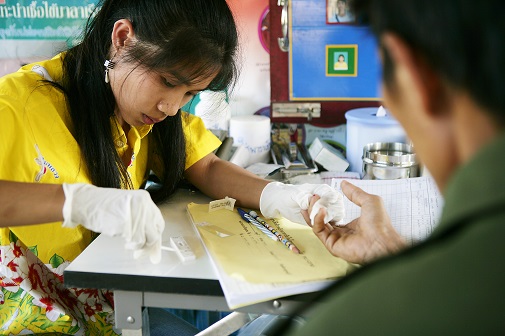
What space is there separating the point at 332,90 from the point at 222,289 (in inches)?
54.6

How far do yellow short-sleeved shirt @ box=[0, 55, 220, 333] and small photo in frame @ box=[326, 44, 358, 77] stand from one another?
3.64ft

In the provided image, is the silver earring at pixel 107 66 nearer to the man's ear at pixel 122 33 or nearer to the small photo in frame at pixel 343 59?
the man's ear at pixel 122 33

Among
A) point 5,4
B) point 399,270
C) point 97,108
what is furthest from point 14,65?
point 399,270

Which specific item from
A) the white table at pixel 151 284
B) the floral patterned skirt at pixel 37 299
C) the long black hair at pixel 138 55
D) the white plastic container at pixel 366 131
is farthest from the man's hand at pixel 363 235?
the white plastic container at pixel 366 131

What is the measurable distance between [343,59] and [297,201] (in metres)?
1.04

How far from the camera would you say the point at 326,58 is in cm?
219

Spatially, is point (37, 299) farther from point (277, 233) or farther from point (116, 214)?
point (277, 233)

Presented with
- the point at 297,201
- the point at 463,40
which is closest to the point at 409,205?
the point at 297,201

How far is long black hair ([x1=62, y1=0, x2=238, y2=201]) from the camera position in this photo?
1.28 meters

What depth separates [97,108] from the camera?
1.37m

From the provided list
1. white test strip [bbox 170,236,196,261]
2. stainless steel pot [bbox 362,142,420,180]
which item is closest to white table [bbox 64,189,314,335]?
white test strip [bbox 170,236,196,261]

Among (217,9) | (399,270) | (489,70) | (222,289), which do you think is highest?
(217,9)

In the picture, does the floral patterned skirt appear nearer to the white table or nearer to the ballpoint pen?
the white table

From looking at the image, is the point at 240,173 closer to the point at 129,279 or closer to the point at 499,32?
the point at 129,279
